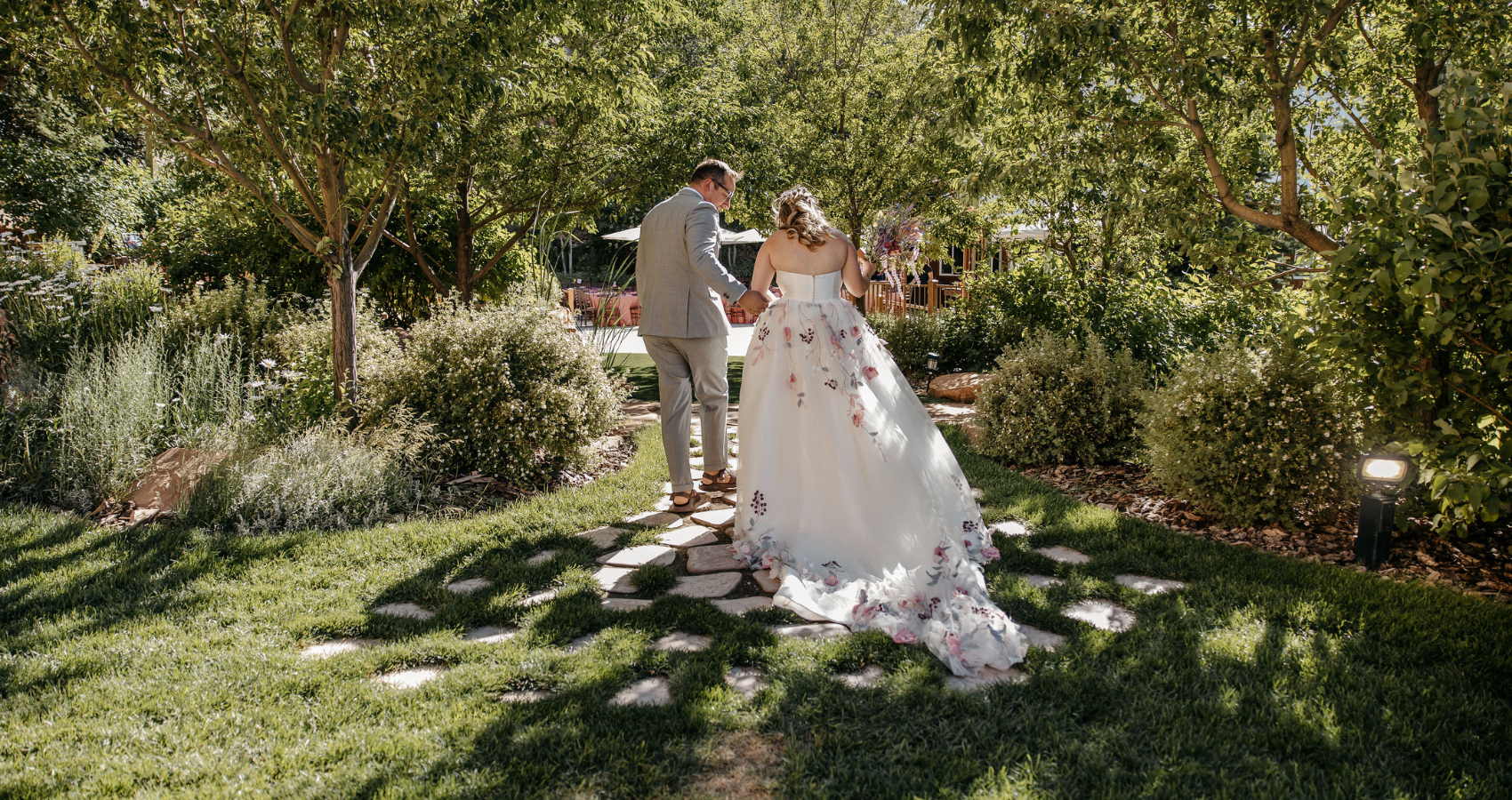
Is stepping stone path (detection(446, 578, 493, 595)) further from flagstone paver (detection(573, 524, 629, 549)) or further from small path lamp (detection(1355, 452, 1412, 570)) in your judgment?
small path lamp (detection(1355, 452, 1412, 570))

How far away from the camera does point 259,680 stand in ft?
8.97

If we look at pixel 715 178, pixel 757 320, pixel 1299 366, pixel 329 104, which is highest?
pixel 329 104

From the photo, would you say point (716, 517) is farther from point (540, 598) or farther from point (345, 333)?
point (345, 333)

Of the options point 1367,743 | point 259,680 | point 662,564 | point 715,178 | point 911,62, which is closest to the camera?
point 1367,743

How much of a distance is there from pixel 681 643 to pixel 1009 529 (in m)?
2.10

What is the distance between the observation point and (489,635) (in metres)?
3.17

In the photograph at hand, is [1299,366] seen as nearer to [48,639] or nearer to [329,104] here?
[329,104]

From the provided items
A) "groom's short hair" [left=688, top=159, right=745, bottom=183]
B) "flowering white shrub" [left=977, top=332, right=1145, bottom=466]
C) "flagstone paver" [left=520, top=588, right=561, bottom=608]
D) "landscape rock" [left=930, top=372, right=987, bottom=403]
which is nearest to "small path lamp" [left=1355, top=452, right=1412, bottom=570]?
"flowering white shrub" [left=977, top=332, right=1145, bottom=466]

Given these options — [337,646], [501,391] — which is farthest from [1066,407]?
[337,646]

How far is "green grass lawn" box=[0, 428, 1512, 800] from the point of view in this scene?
7.36 feet

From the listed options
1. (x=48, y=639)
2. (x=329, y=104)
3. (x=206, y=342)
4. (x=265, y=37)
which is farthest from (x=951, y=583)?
(x=265, y=37)

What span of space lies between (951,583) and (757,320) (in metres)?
1.73

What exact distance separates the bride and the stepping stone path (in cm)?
115

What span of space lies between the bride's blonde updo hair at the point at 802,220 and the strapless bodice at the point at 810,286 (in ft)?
0.51
